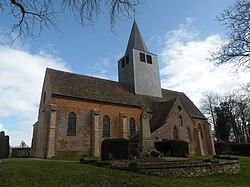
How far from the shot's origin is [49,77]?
2527 cm

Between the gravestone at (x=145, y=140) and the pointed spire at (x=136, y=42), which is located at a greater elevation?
the pointed spire at (x=136, y=42)

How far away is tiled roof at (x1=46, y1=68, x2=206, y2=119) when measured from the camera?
24.7m

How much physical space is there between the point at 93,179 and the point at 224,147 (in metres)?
29.5

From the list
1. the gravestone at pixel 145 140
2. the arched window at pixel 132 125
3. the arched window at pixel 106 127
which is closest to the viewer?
the gravestone at pixel 145 140

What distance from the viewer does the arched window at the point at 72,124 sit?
904 inches

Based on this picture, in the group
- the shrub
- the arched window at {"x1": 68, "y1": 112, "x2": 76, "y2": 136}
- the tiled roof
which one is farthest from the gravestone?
the shrub

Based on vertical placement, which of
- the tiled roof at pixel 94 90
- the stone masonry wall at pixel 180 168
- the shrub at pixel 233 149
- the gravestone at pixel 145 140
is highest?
the tiled roof at pixel 94 90

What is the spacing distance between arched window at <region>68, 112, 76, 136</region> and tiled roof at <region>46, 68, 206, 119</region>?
226cm

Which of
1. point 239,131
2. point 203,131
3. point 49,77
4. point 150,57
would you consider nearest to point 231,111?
point 239,131

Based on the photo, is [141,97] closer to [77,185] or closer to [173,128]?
[173,128]

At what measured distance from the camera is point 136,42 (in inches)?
1403

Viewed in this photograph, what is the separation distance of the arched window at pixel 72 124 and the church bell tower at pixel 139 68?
36.7ft

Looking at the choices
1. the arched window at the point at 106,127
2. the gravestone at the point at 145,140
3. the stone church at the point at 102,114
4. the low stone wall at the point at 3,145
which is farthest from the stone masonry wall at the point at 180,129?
the low stone wall at the point at 3,145

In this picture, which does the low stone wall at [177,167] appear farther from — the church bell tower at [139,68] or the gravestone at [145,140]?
the church bell tower at [139,68]
